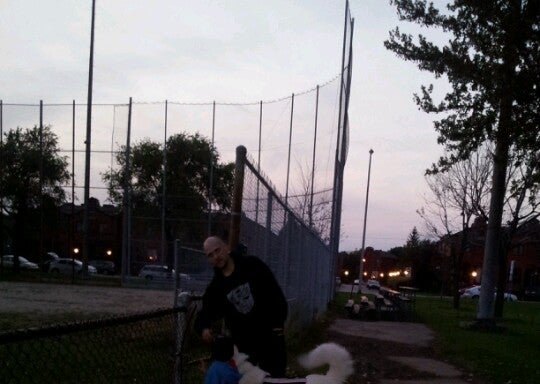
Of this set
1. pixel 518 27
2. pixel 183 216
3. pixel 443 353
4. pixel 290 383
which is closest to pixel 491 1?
pixel 518 27

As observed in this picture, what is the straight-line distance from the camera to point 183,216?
113 feet

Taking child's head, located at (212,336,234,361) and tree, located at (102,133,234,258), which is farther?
tree, located at (102,133,234,258)

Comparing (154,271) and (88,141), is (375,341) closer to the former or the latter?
(154,271)

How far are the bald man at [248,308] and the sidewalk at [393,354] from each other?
544 cm

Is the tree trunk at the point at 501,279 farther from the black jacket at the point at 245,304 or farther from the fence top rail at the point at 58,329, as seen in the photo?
the fence top rail at the point at 58,329

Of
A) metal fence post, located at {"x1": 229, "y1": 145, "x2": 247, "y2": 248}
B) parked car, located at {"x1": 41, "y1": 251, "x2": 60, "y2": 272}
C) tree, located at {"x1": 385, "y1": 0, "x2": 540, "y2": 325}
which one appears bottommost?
parked car, located at {"x1": 41, "y1": 251, "x2": 60, "y2": 272}

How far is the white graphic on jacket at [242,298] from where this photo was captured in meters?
4.53

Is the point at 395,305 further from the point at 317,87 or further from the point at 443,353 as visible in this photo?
the point at 443,353

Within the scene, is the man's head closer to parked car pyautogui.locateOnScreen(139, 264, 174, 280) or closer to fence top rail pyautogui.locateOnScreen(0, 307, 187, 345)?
fence top rail pyautogui.locateOnScreen(0, 307, 187, 345)

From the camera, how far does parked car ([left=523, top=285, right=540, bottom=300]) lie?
6885 cm

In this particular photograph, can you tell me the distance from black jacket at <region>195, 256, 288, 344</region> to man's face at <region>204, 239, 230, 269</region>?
0.10 metres

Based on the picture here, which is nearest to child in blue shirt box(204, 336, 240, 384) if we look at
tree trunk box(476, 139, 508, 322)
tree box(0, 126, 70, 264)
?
tree trunk box(476, 139, 508, 322)

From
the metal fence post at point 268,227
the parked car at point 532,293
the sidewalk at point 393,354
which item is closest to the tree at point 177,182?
the sidewalk at point 393,354

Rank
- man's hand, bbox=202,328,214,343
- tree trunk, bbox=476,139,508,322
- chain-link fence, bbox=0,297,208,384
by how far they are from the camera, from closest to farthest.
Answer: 1. man's hand, bbox=202,328,214,343
2. chain-link fence, bbox=0,297,208,384
3. tree trunk, bbox=476,139,508,322
